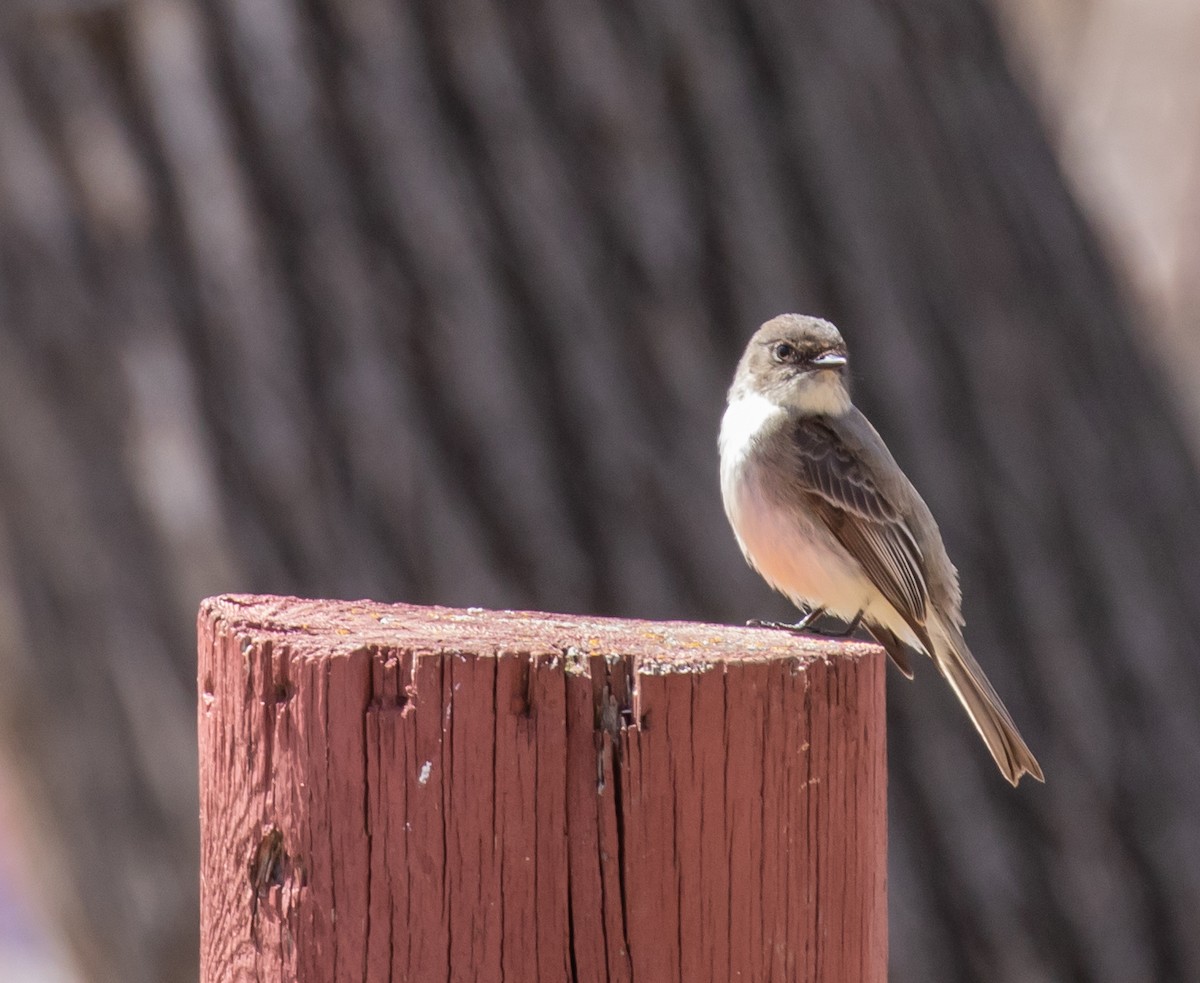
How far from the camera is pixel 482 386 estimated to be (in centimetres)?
546

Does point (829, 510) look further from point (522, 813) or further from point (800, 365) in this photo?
point (522, 813)

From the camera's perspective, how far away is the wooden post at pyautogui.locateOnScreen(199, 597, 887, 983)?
7.75ft

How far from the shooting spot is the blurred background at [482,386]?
5449mm

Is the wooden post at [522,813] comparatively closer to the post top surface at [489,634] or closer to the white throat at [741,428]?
the post top surface at [489,634]

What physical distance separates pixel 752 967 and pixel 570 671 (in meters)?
0.49

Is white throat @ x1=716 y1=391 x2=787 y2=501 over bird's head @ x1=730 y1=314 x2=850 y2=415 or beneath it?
beneath

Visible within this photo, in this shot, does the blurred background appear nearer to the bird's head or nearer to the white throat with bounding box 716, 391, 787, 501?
the white throat with bounding box 716, 391, 787, 501

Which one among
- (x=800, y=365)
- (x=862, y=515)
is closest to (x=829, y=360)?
(x=800, y=365)

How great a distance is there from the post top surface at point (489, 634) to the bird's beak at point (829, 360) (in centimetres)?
216

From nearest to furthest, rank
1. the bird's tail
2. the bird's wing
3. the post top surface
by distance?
the post top surface, the bird's tail, the bird's wing

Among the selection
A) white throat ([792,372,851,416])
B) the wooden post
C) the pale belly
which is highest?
white throat ([792,372,851,416])

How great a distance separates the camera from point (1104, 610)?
6121 mm

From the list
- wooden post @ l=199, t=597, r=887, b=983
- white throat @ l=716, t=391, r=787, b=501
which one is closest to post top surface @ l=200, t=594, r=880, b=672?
wooden post @ l=199, t=597, r=887, b=983

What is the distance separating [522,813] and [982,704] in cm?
280
